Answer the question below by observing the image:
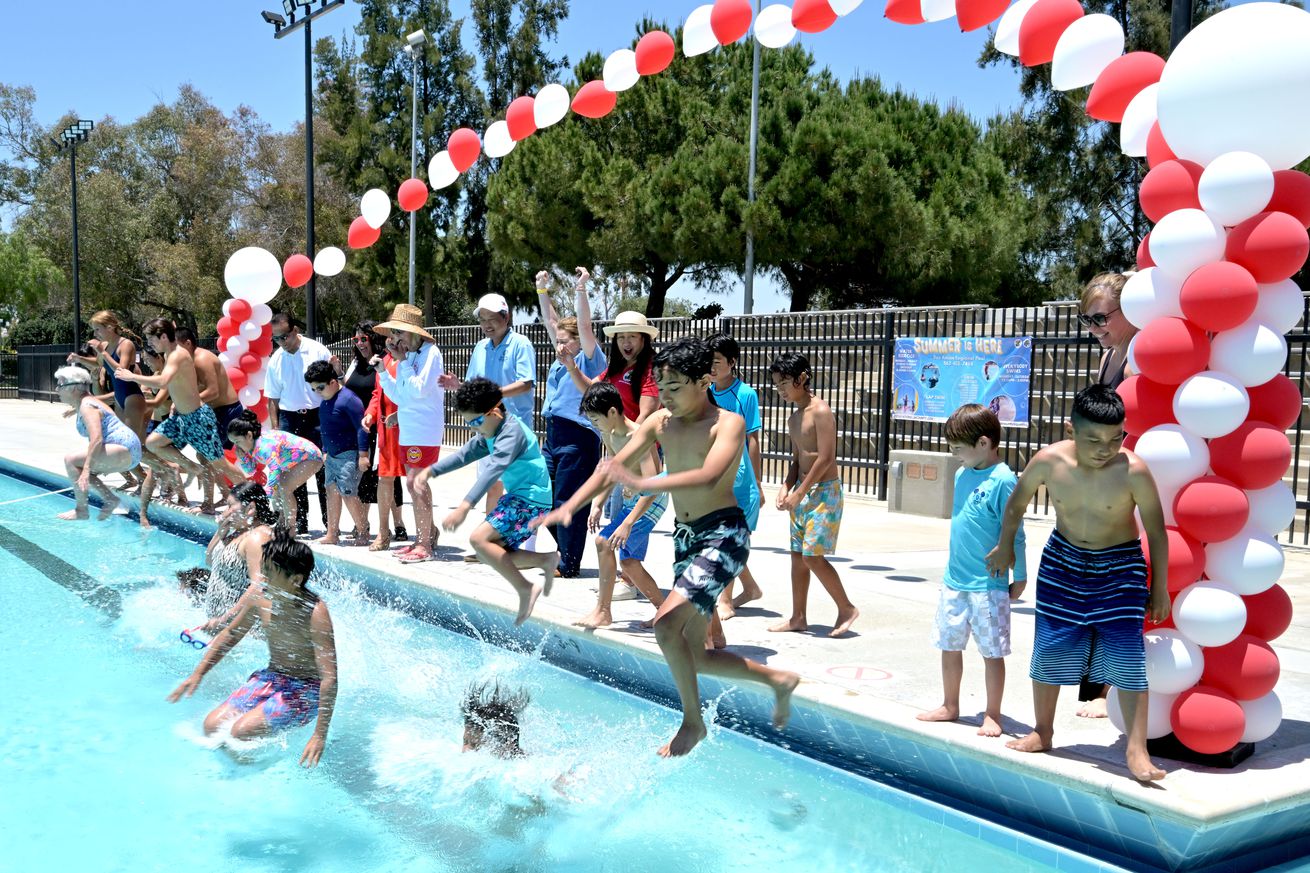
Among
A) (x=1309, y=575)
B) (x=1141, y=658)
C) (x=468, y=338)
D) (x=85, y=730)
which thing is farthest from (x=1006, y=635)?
(x=468, y=338)

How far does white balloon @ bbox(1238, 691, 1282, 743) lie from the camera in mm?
4027

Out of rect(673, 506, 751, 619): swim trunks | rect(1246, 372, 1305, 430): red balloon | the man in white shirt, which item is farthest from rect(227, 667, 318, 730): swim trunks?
the man in white shirt

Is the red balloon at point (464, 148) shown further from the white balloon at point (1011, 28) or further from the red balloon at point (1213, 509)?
the red balloon at point (1213, 509)

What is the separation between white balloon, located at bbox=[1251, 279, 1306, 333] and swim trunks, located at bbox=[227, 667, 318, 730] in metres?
4.04

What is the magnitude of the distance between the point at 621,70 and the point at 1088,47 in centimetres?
398

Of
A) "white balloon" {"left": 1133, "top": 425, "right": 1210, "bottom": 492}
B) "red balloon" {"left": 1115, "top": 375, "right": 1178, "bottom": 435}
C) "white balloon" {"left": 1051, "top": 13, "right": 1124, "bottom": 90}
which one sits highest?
"white balloon" {"left": 1051, "top": 13, "right": 1124, "bottom": 90}

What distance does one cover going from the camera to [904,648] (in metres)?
5.73

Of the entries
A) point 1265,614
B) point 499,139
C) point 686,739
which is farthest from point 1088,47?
point 499,139

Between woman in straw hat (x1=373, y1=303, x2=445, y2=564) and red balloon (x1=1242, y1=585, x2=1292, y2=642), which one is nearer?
red balloon (x1=1242, y1=585, x2=1292, y2=642)

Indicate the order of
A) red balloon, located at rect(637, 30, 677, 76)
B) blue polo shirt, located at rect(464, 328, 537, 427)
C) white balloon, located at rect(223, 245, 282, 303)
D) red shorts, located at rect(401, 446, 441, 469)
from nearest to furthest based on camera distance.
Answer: red balloon, located at rect(637, 30, 677, 76) → blue polo shirt, located at rect(464, 328, 537, 427) → red shorts, located at rect(401, 446, 441, 469) → white balloon, located at rect(223, 245, 282, 303)

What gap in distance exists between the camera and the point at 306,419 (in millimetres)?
9789

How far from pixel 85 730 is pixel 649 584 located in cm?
294

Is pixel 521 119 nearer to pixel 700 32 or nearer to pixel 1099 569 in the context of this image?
pixel 700 32

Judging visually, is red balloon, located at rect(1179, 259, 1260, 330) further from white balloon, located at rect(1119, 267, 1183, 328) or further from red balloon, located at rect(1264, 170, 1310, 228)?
red balloon, located at rect(1264, 170, 1310, 228)
